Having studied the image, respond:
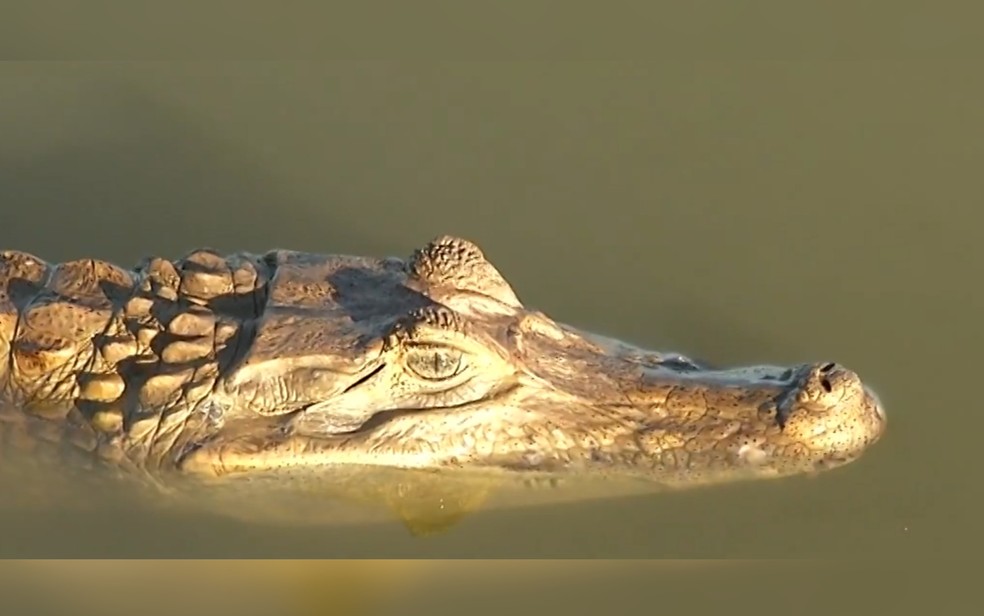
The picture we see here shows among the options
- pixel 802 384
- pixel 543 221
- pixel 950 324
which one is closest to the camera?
pixel 802 384

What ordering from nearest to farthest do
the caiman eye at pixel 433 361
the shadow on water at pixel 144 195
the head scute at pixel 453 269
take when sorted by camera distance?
1. the caiman eye at pixel 433 361
2. the head scute at pixel 453 269
3. the shadow on water at pixel 144 195

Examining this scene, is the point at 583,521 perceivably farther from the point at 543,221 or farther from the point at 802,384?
the point at 543,221

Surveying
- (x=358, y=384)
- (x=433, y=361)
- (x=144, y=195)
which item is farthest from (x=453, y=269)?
(x=144, y=195)

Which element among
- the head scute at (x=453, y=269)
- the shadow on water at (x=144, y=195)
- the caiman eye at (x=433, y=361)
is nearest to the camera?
the caiman eye at (x=433, y=361)

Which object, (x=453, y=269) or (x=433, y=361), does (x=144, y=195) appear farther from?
(x=433, y=361)

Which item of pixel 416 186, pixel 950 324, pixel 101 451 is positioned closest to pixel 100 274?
pixel 101 451

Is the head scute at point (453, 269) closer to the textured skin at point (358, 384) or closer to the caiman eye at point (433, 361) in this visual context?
the textured skin at point (358, 384)

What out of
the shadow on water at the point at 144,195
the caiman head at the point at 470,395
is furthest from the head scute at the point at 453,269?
the shadow on water at the point at 144,195
